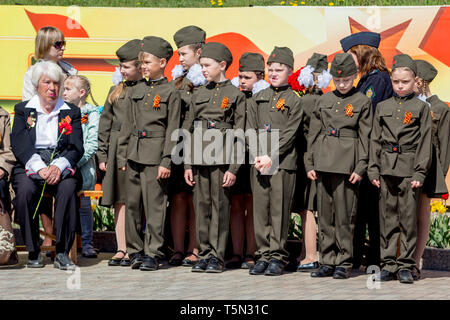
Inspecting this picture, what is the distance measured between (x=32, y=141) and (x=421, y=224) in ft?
12.6

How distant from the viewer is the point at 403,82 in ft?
27.3

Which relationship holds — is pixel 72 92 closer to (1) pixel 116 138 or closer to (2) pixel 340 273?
(1) pixel 116 138

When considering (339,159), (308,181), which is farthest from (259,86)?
(339,159)

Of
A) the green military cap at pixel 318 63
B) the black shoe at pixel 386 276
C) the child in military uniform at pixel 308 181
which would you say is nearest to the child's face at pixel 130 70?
the child in military uniform at pixel 308 181

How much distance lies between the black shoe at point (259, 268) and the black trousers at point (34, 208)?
5.93 ft

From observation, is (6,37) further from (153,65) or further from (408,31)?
(408,31)

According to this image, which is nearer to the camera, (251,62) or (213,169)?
(213,169)

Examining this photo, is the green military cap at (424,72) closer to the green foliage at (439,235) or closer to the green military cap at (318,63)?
the green military cap at (318,63)

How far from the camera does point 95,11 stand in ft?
43.1

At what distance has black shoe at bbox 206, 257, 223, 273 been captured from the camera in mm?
8680

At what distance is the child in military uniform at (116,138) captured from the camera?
9.24 metres

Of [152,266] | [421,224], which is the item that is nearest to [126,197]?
[152,266]

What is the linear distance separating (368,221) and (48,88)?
3413 millimetres

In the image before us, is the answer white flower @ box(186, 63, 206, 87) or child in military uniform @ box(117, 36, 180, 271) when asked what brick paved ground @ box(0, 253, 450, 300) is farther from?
white flower @ box(186, 63, 206, 87)
